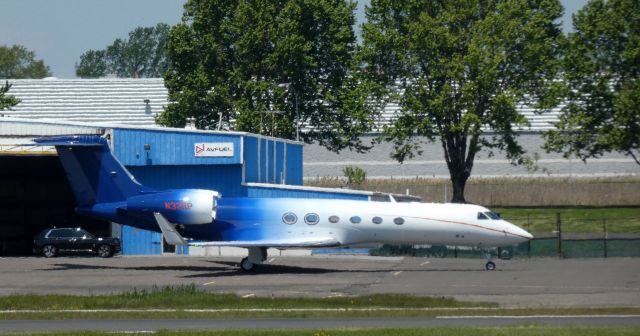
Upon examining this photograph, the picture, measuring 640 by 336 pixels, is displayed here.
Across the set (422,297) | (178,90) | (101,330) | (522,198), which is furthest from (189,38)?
(101,330)

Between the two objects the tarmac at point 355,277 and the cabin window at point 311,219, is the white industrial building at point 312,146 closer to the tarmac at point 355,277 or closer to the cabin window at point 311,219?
the tarmac at point 355,277

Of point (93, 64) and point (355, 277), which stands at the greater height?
point (93, 64)

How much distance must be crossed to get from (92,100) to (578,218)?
45.0 metres

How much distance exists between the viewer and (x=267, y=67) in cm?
8169

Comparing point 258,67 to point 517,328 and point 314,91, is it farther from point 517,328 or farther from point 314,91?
point 517,328

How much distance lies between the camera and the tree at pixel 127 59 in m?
185

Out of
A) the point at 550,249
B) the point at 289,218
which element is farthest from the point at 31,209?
the point at 550,249

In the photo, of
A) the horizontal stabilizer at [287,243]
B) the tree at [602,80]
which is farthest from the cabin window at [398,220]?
the tree at [602,80]

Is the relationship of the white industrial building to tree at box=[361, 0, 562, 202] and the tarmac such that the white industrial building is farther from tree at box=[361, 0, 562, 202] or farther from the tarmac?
the tarmac

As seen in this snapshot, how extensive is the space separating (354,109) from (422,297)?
42376 mm

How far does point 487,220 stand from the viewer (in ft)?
148

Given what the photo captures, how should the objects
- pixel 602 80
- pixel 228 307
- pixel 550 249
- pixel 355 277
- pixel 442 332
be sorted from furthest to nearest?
pixel 602 80, pixel 550 249, pixel 355 277, pixel 228 307, pixel 442 332

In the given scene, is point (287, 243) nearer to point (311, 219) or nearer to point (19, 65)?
point (311, 219)

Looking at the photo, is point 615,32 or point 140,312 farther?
point 615,32
